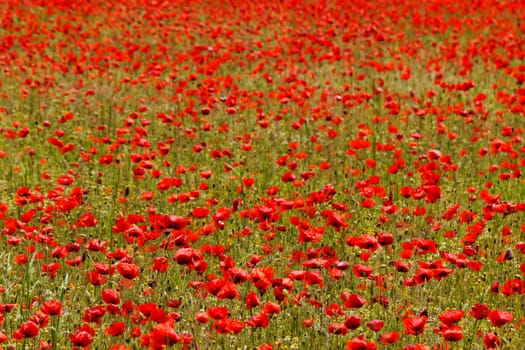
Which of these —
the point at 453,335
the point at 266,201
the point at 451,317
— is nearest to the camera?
the point at 453,335

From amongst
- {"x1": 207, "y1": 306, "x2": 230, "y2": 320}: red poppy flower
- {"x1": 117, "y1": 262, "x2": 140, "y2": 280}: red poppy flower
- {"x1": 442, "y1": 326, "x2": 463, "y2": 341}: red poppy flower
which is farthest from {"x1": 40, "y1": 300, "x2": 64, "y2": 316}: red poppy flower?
{"x1": 442, "y1": 326, "x2": 463, "y2": 341}: red poppy flower

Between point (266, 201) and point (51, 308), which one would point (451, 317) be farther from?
point (266, 201)

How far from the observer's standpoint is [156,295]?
4.14 metres

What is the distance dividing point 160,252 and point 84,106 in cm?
417

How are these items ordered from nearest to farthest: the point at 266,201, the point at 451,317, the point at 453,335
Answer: the point at 453,335, the point at 451,317, the point at 266,201

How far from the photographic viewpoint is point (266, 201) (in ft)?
16.7

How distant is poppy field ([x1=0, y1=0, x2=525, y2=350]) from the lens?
371cm

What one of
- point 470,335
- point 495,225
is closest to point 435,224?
point 495,225

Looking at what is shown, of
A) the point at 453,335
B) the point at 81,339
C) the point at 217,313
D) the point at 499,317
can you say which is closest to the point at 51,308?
the point at 81,339

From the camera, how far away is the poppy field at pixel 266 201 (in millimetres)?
3707

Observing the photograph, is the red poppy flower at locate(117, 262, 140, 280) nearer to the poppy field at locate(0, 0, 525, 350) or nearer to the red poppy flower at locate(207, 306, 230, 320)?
the poppy field at locate(0, 0, 525, 350)

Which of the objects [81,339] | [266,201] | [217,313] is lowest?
[266,201]

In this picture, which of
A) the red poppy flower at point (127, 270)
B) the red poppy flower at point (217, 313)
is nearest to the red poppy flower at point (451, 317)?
the red poppy flower at point (217, 313)

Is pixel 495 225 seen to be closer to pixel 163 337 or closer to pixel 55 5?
pixel 163 337
